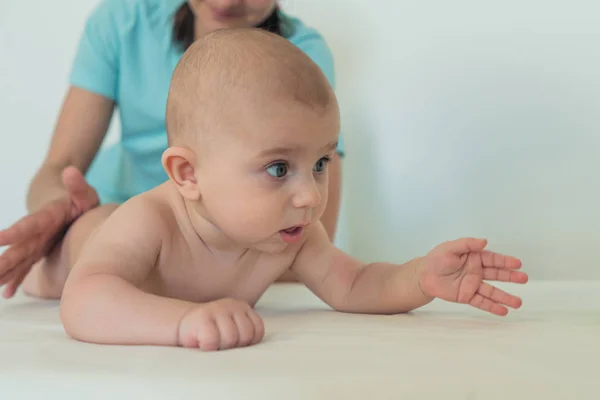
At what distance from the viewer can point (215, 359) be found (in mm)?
597

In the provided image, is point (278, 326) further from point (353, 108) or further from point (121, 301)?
point (353, 108)

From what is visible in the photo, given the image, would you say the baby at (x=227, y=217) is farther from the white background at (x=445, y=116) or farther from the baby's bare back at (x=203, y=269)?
the white background at (x=445, y=116)

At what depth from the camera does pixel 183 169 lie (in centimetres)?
82

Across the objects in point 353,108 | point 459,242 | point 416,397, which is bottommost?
point 416,397

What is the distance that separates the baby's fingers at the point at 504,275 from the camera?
0.79 metres

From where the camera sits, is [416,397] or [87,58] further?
[87,58]

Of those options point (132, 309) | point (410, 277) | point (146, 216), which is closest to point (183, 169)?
point (146, 216)

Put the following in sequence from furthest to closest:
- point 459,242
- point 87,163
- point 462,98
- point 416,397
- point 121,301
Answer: point 462,98, point 87,163, point 459,242, point 121,301, point 416,397

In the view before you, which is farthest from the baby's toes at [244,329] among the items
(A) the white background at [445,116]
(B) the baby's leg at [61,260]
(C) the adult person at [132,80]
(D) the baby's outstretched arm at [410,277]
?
(A) the white background at [445,116]

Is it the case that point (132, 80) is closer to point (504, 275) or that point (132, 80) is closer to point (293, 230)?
point (293, 230)

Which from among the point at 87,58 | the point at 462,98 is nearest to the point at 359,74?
the point at 462,98

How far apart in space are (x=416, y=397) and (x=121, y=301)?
12.9 inches

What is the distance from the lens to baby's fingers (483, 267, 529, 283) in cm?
79

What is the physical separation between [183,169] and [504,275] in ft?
1.31
